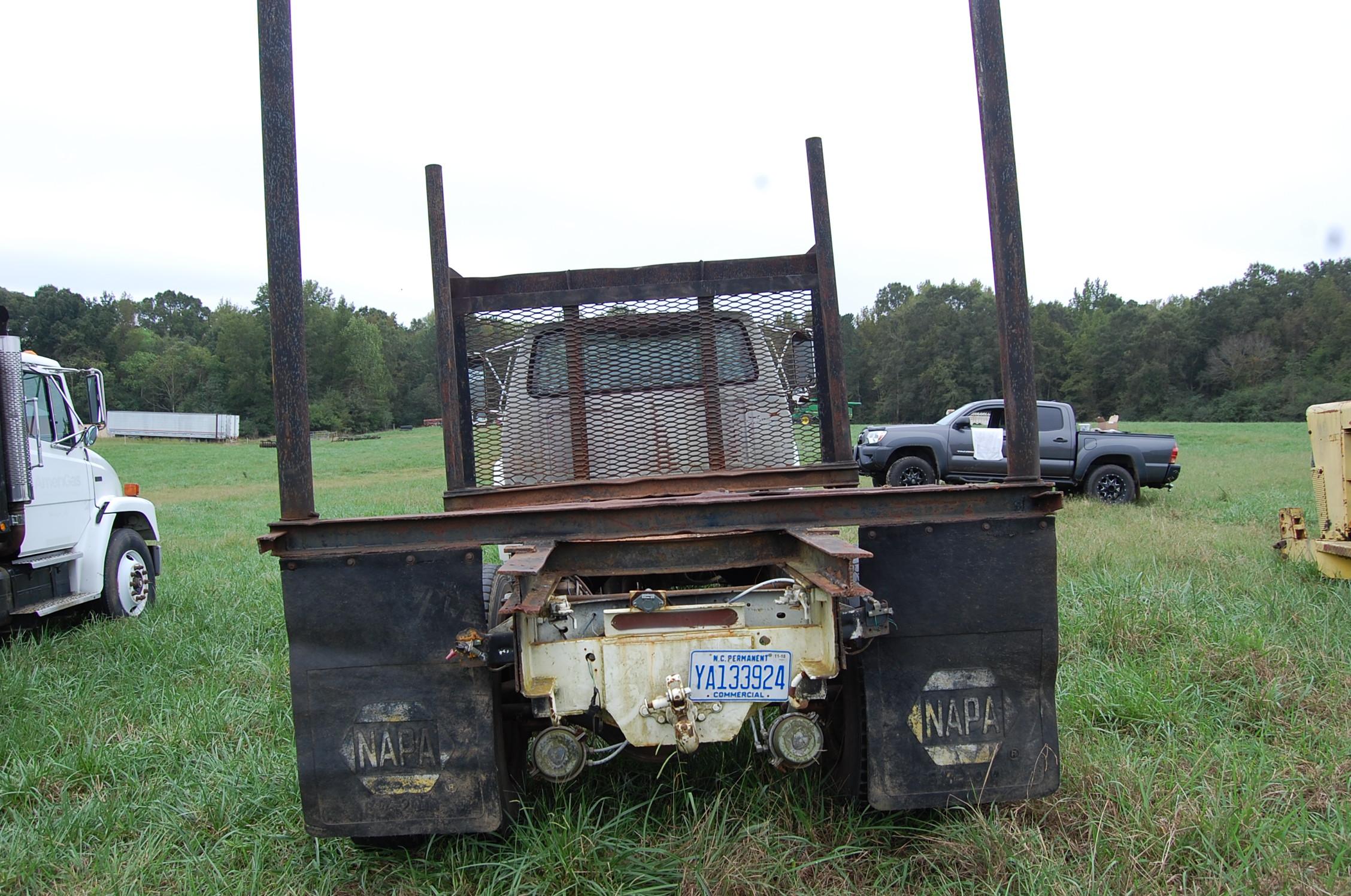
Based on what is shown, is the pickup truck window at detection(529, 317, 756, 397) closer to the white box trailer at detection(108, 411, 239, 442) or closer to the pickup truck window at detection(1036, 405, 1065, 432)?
the pickup truck window at detection(1036, 405, 1065, 432)

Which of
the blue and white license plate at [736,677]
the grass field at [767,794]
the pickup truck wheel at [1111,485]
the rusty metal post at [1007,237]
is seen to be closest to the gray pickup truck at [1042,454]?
the pickup truck wheel at [1111,485]

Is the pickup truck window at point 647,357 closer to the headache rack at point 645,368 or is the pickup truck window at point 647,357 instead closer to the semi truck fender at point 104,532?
the headache rack at point 645,368

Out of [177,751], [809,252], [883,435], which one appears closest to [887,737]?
[809,252]

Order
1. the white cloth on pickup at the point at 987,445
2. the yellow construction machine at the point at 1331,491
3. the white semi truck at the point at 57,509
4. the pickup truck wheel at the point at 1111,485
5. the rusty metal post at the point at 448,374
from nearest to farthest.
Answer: the rusty metal post at the point at 448,374 → the white semi truck at the point at 57,509 → the yellow construction machine at the point at 1331,491 → the pickup truck wheel at the point at 1111,485 → the white cloth on pickup at the point at 987,445

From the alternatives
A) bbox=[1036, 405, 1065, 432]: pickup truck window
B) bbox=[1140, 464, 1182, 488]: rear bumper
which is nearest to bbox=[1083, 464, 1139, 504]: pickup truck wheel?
bbox=[1140, 464, 1182, 488]: rear bumper

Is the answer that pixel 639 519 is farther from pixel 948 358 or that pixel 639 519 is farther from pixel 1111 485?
pixel 948 358

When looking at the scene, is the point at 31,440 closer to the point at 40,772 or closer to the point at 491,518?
the point at 40,772

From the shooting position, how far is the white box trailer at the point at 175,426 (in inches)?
2215

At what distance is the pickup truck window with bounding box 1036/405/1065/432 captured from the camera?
14.0 m

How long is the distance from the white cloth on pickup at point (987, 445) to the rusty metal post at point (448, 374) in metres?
11.3

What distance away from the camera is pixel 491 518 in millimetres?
2566

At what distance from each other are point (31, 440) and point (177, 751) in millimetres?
3615

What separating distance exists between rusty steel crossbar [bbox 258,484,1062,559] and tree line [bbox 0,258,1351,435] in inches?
2443

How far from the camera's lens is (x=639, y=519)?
2574 millimetres
